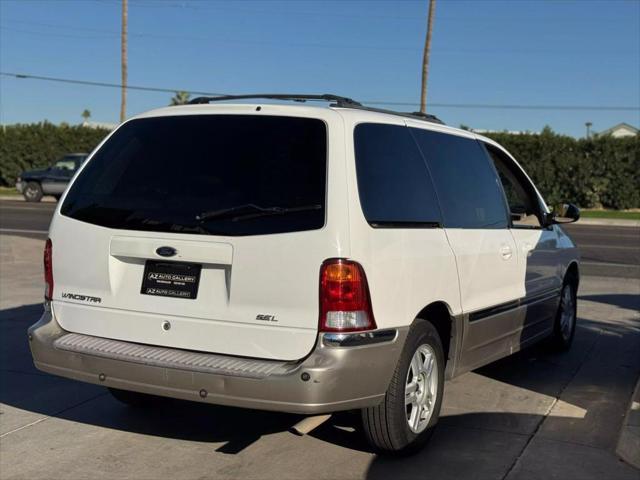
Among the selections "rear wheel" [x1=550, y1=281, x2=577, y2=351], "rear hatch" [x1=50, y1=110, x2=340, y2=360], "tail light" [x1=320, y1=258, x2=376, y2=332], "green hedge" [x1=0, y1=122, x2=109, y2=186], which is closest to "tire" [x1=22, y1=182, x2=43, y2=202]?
"green hedge" [x1=0, y1=122, x2=109, y2=186]

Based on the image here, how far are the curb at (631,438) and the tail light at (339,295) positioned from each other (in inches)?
76.7

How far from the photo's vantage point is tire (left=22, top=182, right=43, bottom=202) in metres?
31.3

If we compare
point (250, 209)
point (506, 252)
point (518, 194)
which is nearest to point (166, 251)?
point (250, 209)

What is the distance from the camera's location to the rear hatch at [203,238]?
157 inches

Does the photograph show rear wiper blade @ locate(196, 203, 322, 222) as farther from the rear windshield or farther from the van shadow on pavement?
the van shadow on pavement

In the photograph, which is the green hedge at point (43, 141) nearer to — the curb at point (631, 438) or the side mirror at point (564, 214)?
the side mirror at point (564, 214)

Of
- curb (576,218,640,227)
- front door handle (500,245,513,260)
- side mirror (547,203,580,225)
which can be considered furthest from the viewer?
curb (576,218,640,227)

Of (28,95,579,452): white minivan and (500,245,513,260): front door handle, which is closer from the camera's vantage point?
(28,95,579,452): white minivan

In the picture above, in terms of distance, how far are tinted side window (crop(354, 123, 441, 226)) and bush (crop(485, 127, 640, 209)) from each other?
28.4 m

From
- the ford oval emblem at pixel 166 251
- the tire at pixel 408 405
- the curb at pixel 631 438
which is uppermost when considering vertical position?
the ford oval emblem at pixel 166 251

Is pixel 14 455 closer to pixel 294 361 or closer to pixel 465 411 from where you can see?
pixel 294 361

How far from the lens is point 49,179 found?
3103 centimetres

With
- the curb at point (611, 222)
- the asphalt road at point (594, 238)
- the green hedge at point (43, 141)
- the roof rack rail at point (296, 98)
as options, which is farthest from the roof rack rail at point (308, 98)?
the green hedge at point (43, 141)

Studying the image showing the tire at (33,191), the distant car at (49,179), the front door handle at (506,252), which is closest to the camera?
the front door handle at (506,252)
